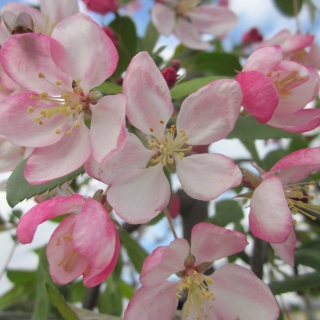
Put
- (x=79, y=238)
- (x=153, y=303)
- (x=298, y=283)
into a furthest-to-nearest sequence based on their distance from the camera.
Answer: (x=298, y=283) < (x=153, y=303) < (x=79, y=238)

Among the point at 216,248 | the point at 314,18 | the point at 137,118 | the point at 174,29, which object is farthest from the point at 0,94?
the point at 314,18

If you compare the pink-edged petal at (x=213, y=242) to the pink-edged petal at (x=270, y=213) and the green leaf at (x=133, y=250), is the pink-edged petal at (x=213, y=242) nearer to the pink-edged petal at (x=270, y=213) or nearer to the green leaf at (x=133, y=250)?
the pink-edged petal at (x=270, y=213)

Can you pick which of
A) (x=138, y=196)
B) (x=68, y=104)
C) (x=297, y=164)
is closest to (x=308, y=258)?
(x=297, y=164)

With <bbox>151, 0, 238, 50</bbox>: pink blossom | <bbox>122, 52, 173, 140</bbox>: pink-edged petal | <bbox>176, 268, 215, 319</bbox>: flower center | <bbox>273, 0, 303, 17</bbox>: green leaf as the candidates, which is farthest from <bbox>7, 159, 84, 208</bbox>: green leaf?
<bbox>273, 0, 303, 17</bbox>: green leaf

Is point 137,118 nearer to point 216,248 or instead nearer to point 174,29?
point 216,248

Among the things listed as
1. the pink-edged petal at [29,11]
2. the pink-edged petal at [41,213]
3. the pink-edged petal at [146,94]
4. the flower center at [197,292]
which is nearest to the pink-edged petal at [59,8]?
the pink-edged petal at [29,11]

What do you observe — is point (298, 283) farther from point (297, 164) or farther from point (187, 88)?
point (187, 88)
